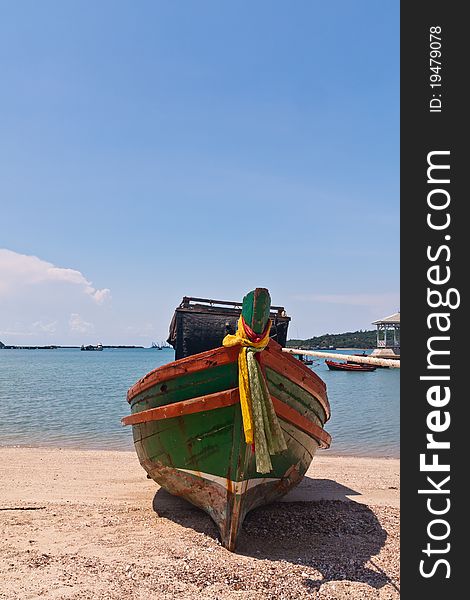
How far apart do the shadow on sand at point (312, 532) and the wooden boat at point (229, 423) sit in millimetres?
350

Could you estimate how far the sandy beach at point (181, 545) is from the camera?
459 centimetres

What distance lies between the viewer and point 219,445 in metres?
5.34

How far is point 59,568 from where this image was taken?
492 centimetres

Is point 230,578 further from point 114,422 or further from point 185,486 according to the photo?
point 114,422

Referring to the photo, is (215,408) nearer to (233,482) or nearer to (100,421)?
(233,482)

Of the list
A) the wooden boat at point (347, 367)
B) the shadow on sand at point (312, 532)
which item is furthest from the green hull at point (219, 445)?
the wooden boat at point (347, 367)

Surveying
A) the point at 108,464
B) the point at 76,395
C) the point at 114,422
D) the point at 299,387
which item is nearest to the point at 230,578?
the point at 299,387

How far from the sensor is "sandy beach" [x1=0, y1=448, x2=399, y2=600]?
15.0 ft

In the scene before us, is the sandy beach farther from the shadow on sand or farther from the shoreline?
the shoreline

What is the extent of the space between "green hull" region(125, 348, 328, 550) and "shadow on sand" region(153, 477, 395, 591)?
0.33 metres

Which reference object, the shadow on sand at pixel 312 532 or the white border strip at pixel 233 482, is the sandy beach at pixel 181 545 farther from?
the white border strip at pixel 233 482

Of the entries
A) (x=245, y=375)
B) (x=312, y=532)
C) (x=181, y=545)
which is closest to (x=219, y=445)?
(x=245, y=375)

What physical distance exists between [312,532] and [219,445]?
5.70 ft

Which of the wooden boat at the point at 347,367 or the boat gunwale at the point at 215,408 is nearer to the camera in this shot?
the boat gunwale at the point at 215,408
